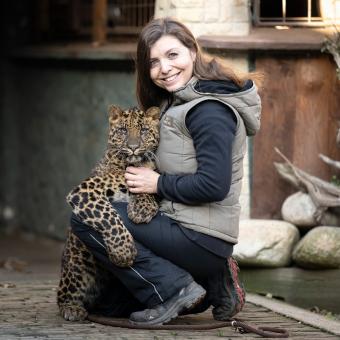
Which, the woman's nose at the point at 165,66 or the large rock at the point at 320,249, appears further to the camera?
the large rock at the point at 320,249

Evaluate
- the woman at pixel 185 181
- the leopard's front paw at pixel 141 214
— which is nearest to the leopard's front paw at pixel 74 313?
the woman at pixel 185 181

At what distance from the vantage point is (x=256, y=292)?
7160mm

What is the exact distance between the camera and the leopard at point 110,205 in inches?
210

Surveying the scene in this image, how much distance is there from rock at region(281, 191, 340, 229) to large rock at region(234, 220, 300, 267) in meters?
0.07

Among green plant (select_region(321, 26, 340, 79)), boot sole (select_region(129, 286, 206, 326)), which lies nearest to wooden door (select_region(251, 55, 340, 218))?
green plant (select_region(321, 26, 340, 79))

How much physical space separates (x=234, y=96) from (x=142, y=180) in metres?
0.60

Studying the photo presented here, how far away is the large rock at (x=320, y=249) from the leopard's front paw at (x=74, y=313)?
5.90 feet

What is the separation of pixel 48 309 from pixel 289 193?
2.06 meters

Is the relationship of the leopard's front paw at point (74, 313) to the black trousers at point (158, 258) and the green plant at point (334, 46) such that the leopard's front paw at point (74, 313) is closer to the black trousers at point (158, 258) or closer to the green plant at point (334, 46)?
the black trousers at point (158, 258)

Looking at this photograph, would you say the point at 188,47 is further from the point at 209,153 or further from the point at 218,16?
the point at 218,16

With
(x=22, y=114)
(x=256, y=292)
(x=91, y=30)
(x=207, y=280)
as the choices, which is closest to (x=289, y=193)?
(x=256, y=292)

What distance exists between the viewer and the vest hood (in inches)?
209

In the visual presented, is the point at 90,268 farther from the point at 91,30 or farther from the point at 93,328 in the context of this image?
the point at 91,30

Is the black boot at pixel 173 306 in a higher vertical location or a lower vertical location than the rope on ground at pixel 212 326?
higher
